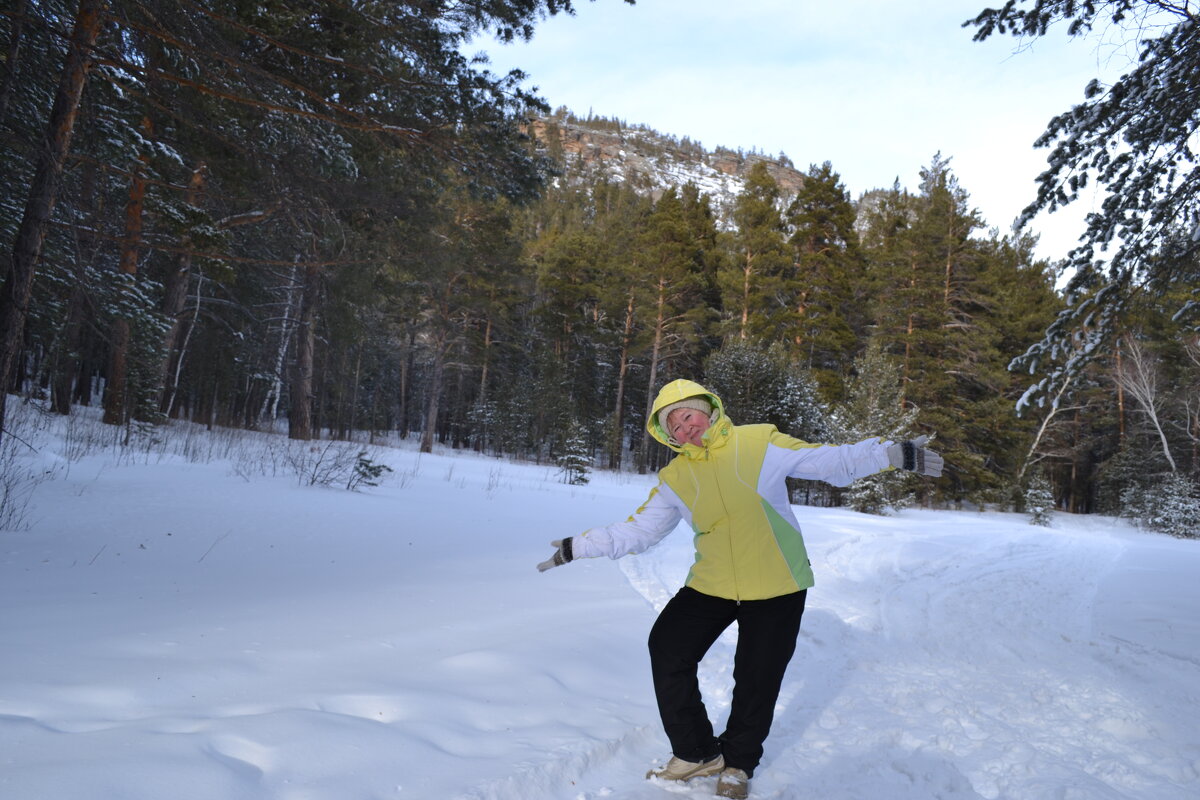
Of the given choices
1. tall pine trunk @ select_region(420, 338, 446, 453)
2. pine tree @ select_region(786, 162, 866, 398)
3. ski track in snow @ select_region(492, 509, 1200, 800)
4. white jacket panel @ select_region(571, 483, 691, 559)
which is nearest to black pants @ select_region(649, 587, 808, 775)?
ski track in snow @ select_region(492, 509, 1200, 800)

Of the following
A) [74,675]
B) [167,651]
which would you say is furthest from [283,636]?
[74,675]

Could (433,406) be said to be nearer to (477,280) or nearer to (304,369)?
(477,280)

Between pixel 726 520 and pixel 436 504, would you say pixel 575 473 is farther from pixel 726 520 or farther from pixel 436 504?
pixel 726 520

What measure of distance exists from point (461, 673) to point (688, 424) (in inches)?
74.3

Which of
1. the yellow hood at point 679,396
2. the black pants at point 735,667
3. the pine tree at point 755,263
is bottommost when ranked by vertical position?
the black pants at point 735,667

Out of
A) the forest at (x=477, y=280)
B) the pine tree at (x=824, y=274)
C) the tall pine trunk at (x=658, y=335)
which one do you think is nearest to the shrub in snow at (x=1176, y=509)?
the forest at (x=477, y=280)

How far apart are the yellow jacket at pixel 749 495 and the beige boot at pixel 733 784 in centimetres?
71

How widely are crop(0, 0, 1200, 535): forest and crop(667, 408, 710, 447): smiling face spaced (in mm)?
3738

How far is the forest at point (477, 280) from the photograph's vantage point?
5543 mm

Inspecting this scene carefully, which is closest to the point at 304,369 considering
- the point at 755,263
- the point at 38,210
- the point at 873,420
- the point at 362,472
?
the point at 362,472

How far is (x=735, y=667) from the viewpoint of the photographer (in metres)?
2.85

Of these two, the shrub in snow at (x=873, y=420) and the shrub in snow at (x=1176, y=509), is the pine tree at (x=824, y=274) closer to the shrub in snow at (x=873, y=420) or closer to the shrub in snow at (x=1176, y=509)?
the shrub in snow at (x=873, y=420)

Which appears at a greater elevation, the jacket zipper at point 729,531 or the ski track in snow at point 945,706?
the jacket zipper at point 729,531

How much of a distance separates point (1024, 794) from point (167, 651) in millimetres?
4037
